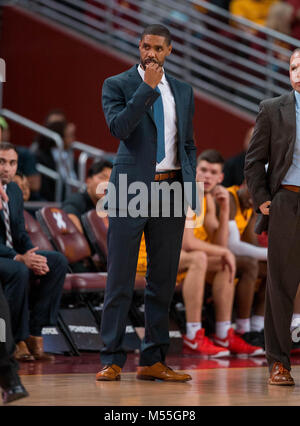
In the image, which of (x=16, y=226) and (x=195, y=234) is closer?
(x=16, y=226)

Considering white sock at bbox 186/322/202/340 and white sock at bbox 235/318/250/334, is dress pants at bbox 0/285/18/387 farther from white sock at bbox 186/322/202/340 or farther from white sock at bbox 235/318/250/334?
white sock at bbox 235/318/250/334

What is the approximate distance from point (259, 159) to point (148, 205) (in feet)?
2.11

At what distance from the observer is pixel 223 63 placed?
10.5 meters

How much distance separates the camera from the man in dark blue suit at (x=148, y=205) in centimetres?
453

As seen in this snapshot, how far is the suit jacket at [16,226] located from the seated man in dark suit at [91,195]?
1.27 meters

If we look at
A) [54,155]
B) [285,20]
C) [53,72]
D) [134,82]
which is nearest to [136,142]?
[134,82]

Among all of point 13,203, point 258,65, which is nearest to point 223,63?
point 258,65

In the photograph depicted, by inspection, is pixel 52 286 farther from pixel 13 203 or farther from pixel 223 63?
pixel 223 63

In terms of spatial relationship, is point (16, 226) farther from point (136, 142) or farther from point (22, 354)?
point (136, 142)

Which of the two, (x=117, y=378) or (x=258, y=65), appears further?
(x=258, y=65)

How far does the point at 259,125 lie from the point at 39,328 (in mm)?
2254

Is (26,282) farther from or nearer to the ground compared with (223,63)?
Answer: nearer to the ground

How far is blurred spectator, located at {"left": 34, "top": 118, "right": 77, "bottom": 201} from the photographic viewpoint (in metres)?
9.41

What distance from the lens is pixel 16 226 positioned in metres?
5.96
